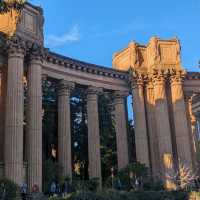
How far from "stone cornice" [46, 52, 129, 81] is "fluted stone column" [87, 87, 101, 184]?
277cm

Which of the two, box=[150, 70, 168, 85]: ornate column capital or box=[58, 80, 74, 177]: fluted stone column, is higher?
box=[150, 70, 168, 85]: ornate column capital

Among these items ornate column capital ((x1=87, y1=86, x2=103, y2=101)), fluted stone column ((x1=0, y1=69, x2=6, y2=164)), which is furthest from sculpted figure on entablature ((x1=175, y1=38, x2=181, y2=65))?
fluted stone column ((x1=0, y1=69, x2=6, y2=164))

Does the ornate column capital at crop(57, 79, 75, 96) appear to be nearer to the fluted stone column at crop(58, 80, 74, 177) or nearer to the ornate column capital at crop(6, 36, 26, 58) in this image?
the fluted stone column at crop(58, 80, 74, 177)

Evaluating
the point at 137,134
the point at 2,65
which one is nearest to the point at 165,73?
the point at 137,134

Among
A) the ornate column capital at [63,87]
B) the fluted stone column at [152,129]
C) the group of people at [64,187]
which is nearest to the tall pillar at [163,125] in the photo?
the fluted stone column at [152,129]

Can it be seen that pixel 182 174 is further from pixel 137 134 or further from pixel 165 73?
pixel 165 73

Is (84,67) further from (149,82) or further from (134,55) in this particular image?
(149,82)

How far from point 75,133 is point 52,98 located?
730 cm

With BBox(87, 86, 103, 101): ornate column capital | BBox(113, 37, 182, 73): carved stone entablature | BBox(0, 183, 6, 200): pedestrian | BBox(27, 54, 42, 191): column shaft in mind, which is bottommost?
BBox(0, 183, 6, 200): pedestrian

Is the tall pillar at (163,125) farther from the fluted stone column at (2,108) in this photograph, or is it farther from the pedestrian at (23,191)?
the fluted stone column at (2,108)

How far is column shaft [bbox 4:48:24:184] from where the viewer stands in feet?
133

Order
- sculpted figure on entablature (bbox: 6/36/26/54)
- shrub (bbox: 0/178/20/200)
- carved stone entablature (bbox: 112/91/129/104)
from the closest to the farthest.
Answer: shrub (bbox: 0/178/20/200)
sculpted figure on entablature (bbox: 6/36/26/54)
carved stone entablature (bbox: 112/91/129/104)

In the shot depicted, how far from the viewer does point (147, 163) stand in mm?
58500

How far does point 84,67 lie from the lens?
192 ft
